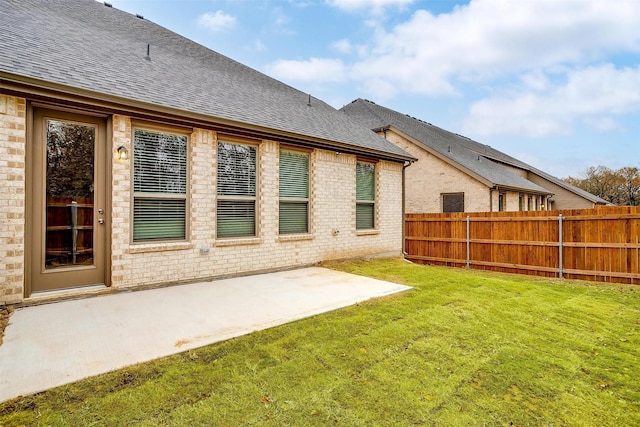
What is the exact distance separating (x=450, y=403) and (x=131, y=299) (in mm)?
4491

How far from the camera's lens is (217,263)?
6.12 meters

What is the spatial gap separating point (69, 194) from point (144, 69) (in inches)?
121

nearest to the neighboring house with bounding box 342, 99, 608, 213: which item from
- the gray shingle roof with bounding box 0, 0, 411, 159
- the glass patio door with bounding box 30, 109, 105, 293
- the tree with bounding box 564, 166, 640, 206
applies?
the gray shingle roof with bounding box 0, 0, 411, 159

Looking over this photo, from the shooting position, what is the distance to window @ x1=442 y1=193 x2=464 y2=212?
1379 cm

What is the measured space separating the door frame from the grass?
2.94 m

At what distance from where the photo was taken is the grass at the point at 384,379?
2.12m

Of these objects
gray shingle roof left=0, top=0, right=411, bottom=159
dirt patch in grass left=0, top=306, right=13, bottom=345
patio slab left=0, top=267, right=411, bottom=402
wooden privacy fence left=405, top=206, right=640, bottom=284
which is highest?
gray shingle roof left=0, top=0, right=411, bottom=159

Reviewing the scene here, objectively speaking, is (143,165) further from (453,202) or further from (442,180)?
(453,202)

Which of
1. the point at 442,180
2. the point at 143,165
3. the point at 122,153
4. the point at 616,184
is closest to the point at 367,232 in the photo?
the point at 143,165

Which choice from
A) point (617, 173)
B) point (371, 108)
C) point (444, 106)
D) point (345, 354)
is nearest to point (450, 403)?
point (345, 354)

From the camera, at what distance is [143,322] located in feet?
12.3

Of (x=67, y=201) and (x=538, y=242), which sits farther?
(x=538, y=242)

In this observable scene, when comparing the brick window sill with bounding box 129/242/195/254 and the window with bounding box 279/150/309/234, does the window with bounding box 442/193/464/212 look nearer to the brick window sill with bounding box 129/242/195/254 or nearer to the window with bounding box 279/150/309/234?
the window with bounding box 279/150/309/234

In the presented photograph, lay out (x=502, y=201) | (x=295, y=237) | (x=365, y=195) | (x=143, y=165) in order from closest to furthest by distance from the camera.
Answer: (x=143, y=165) < (x=295, y=237) < (x=365, y=195) < (x=502, y=201)
